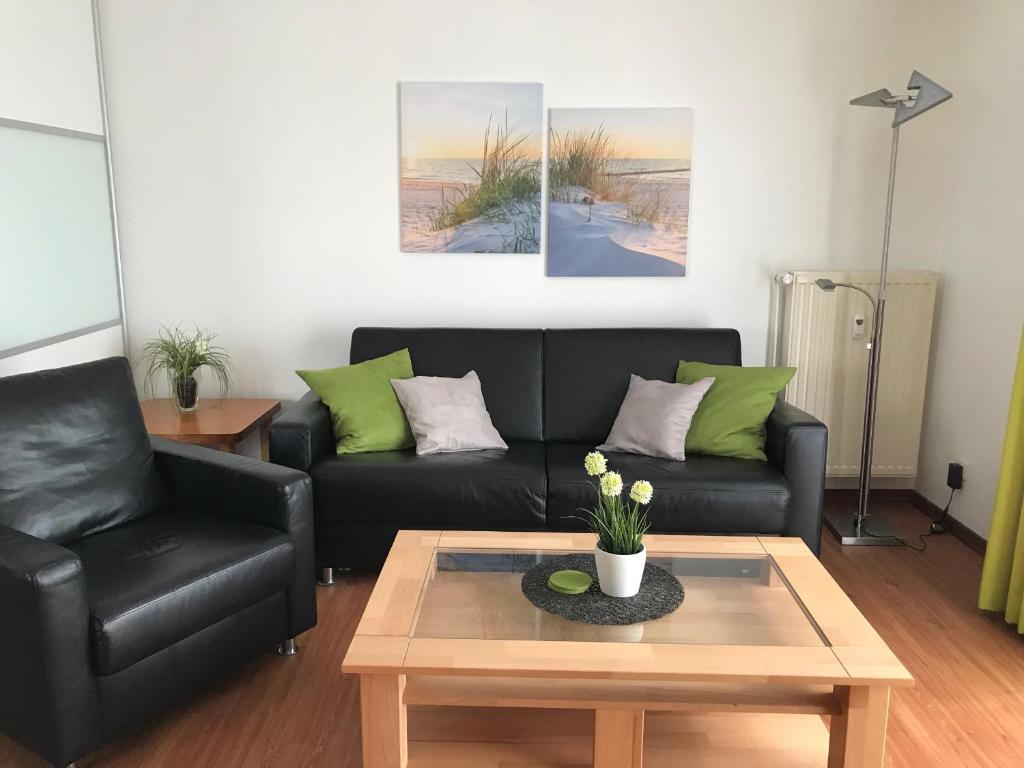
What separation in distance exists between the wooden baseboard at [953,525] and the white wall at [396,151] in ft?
3.50

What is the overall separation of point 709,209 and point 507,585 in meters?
2.33

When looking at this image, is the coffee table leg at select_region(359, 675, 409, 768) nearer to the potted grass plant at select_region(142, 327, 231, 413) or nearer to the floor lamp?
the potted grass plant at select_region(142, 327, 231, 413)

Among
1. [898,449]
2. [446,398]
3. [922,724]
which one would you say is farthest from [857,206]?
[922,724]

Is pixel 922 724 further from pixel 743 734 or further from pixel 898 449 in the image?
pixel 898 449

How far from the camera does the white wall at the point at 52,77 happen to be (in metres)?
3.04

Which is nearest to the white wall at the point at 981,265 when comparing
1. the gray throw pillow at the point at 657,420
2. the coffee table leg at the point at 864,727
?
the gray throw pillow at the point at 657,420

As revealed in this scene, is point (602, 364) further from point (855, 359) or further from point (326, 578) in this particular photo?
point (326, 578)

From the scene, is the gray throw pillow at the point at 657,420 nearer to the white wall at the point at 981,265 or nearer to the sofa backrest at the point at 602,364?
the sofa backrest at the point at 602,364

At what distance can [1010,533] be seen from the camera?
2.89m

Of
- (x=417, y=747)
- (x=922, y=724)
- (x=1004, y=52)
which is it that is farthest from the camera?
(x=1004, y=52)

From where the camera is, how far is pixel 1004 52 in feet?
11.1

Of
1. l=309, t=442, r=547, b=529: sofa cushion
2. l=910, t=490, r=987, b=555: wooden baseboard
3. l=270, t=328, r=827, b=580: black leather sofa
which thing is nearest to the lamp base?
l=910, t=490, r=987, b=555: wooden baseboard

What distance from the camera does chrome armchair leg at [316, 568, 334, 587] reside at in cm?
322

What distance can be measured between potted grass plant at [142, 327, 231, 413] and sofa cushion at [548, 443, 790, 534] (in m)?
1.65
